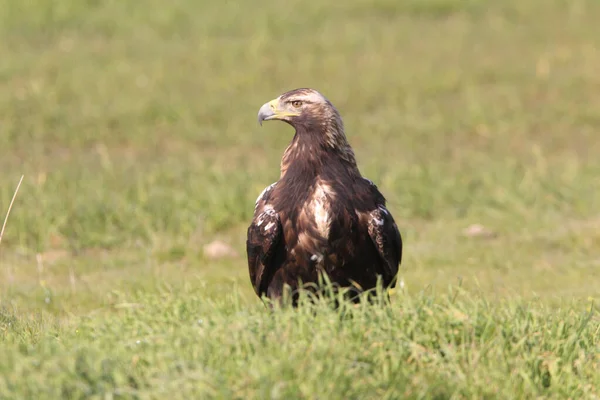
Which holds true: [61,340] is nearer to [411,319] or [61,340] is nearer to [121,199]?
[411,319]

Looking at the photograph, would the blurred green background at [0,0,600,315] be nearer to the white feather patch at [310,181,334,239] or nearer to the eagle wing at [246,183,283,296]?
the white feather patch at [310,181,334,239]

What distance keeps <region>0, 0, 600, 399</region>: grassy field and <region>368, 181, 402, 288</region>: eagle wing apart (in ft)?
0.87

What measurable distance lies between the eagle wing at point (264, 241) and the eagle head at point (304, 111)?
1.42ft

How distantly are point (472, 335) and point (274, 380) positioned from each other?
4.08 ft

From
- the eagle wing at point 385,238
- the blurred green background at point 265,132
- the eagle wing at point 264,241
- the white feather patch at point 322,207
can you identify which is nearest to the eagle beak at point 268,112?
the eagle wing at point 264,241

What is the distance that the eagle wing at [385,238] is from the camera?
6.02m

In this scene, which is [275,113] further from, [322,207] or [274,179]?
[274,179]

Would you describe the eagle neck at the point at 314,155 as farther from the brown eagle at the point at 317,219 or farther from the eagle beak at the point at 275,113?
the eagle beak at the point at 275,113

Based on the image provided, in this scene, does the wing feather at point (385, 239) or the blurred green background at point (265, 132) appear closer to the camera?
the wing feather at point (385, 239)

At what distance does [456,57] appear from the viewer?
59.7ft

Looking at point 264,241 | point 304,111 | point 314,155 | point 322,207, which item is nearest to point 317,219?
point 322,207

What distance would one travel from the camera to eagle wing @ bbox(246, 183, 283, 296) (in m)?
6.01

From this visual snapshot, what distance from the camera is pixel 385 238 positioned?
6.04 m

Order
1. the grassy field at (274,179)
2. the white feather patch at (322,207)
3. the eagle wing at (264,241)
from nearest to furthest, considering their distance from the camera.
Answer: the grassy field at (274,179)
the white feather patch at (322,207)
the eagle wing at (264,241)
